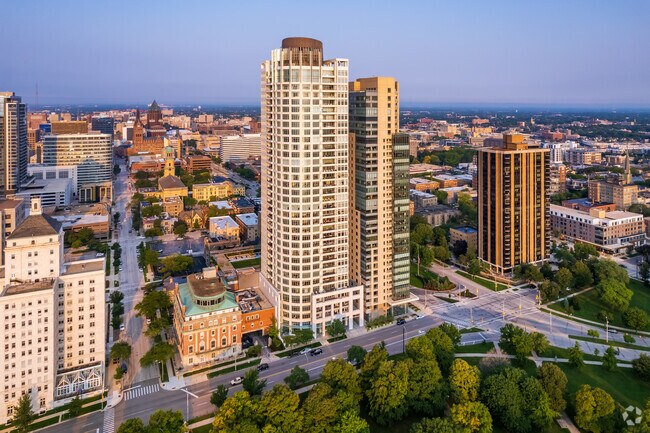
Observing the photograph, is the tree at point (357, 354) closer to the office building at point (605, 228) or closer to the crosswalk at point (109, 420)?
the crosswalk at point (109, 420)

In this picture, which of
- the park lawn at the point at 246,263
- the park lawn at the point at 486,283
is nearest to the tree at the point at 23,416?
the park lawn at the point at 246,263

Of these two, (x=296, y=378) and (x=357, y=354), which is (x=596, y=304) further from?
(x=296, y=378)

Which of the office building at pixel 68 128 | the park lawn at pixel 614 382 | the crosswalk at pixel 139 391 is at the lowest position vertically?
the crosswalk at pixel 139 391

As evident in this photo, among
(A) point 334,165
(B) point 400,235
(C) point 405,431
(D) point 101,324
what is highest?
(A) point 334,165

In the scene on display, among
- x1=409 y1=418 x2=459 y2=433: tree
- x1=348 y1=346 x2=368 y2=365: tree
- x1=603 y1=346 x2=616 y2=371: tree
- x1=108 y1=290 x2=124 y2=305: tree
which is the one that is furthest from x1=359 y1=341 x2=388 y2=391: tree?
x1=108 y1=290 x2=124 y2=305: tree

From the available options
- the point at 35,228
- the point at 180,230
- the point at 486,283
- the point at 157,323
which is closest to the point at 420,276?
the point at 486,283

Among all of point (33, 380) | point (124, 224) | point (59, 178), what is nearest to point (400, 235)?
point (33, 380)

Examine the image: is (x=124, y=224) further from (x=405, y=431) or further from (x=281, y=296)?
(x=405, y=431)
